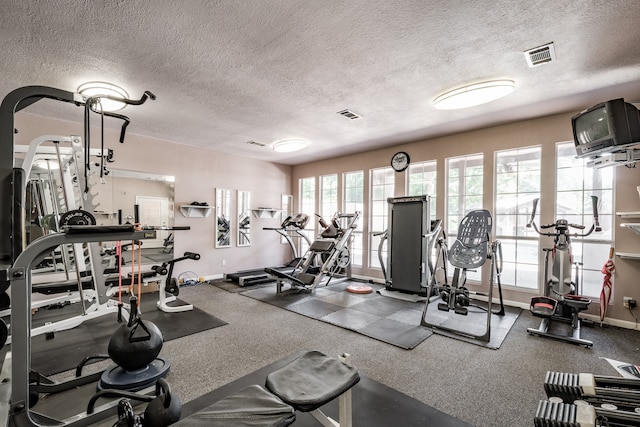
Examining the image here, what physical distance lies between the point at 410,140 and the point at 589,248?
323cm

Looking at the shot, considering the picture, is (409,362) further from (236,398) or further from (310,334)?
(236,398)

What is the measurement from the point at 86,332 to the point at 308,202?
542 centimetres

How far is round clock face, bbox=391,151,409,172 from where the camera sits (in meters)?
5.89

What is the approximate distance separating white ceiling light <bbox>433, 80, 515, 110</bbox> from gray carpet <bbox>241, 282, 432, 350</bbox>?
2.80 meters

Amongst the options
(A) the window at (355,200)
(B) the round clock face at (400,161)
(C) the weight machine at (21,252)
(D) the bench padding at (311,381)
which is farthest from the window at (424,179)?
(C) the weight machine at (21,252)

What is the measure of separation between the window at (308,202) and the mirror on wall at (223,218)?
1.93m

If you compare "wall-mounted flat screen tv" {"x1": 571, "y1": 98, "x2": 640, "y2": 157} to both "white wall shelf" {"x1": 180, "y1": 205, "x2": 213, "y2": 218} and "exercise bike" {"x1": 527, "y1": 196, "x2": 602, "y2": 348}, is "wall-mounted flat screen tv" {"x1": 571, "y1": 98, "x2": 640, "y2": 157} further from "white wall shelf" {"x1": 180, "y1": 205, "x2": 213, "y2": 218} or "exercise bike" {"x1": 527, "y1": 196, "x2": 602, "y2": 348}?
"white wall shelf" {"x1": 180, "y1": 205, "x2": 213, "y2": 218}

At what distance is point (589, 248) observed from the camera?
4.09m

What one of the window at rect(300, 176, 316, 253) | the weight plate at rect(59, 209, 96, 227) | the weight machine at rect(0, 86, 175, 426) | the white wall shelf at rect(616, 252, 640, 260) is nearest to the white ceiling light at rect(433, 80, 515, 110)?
the white wall shelf at rect(616, 252, 640, 260)

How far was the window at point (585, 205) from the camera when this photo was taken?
3.96 m

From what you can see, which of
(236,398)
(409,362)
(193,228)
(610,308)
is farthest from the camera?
(193,228)

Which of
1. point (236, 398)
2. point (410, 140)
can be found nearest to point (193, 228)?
point (410, 140)

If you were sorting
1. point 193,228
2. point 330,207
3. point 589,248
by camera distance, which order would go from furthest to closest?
1. point 330,207
2. point 193,228
3. point 589,248

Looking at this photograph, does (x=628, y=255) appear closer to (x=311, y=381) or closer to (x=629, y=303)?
(x=629, y=303)
